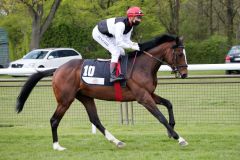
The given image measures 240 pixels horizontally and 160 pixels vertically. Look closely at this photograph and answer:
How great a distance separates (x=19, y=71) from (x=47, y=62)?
18640 millimetres

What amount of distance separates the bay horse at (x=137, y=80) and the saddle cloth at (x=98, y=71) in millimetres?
67

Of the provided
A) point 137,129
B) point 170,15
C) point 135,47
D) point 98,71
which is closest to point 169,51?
point 135,47

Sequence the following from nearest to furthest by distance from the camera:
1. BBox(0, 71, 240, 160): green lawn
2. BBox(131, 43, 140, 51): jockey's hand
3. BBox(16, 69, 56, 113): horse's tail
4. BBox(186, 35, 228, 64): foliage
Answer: BBox(0, 71, 240, 160): green lawn → BBox(131, 43, 140, 51): jockey's hand → BBox(16, 69, 56, 113): horse's tail → BBox(186, 35, 228, 64): foliage

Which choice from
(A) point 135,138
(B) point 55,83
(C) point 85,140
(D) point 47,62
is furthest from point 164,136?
(D) point 47,62

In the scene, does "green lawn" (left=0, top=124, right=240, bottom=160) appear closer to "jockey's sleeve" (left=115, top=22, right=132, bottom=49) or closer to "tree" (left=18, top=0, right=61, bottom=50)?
"jockey's sleeve" (left=115, top=22, right=132, bottom=49)

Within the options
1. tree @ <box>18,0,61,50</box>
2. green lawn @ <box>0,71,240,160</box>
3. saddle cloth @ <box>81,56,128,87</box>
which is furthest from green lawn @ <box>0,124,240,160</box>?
tree @ <box>18,0,61,50</box>

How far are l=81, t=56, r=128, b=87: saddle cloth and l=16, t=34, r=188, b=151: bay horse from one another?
67 mm

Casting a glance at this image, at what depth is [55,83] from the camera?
9711 millimetres

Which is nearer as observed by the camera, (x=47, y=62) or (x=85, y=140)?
(x=85, y=140)

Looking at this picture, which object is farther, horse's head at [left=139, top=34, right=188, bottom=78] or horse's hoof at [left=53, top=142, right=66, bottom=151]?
horse's head at [left=139, top=34, right=188, bottom=78]

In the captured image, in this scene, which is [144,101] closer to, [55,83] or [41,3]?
[55,83]

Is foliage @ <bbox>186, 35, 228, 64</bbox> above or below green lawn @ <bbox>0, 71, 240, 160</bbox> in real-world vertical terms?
below

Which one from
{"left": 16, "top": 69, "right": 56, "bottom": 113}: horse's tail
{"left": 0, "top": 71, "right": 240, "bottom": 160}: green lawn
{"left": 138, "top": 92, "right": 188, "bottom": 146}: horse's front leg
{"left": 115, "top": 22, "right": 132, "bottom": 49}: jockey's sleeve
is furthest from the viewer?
{"left": 16, "top": 69, "right": 56, "bottom": 113}: horse's tail

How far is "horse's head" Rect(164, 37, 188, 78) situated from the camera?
9.37m
